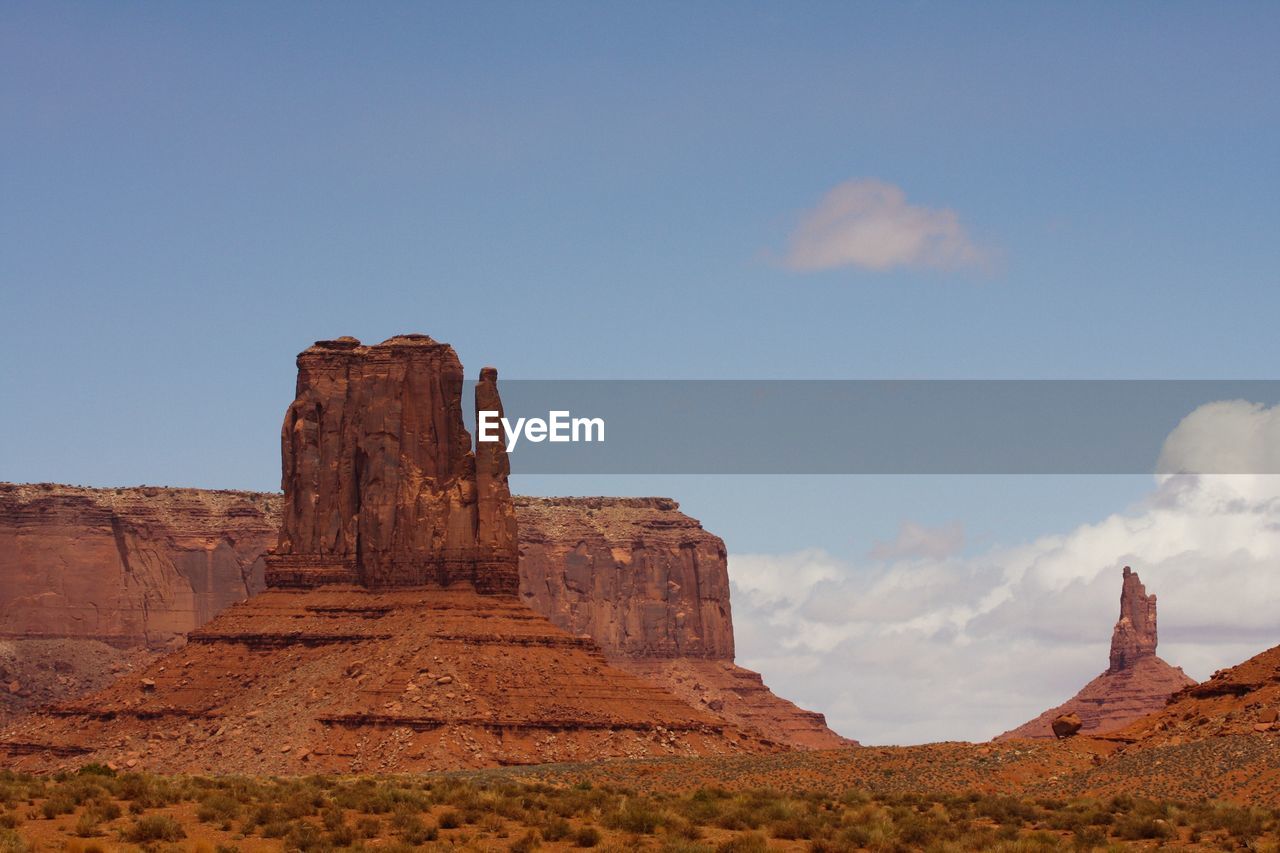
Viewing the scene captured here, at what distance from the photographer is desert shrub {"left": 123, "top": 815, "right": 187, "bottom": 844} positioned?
57938mm

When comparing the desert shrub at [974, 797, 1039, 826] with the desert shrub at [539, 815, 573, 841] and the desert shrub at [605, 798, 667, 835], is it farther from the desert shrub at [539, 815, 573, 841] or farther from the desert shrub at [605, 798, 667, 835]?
the desert shrub at [539, 815, 573, 841]

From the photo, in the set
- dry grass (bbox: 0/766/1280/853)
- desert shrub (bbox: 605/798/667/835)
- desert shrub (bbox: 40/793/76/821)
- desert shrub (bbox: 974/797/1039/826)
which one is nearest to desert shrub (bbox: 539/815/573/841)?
dry grass (bbox: 0/766/1280/853)

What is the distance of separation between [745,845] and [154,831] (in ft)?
45.5

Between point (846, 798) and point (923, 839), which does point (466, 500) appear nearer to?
point (846, 798)

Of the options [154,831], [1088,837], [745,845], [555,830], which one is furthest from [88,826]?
[1088,837]

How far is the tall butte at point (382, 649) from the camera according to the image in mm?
119375

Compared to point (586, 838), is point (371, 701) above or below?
above

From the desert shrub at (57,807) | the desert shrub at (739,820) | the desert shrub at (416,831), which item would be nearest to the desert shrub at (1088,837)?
the desert shrub at (739,820)

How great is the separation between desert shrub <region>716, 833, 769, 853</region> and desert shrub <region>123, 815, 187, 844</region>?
1280 centimetres

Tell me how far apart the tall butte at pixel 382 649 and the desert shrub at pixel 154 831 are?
55488 millimetres

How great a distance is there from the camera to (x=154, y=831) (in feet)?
191

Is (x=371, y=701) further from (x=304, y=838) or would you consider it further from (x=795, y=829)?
(x=304, y=838)

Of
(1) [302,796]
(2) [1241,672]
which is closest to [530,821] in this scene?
(1) [302,796]

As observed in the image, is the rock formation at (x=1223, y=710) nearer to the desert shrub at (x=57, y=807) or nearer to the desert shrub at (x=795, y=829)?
the desert shrub at (x=795, y=829)
